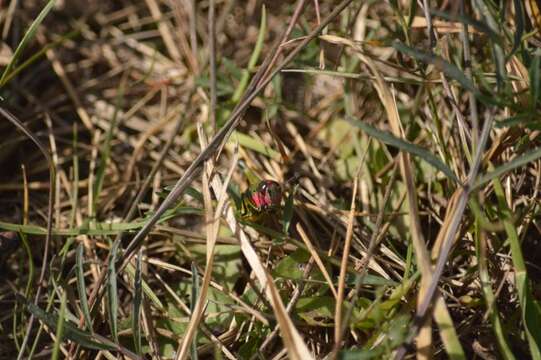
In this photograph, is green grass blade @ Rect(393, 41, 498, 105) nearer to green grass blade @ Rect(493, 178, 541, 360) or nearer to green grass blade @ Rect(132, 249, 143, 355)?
green grass blade @ Rect(493, 178, 541, 360)

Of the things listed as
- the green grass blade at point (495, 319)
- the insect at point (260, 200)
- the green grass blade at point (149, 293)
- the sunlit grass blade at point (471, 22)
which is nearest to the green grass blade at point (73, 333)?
the green grass blade at point (149, 293)

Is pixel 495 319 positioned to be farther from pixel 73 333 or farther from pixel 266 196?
pixel 73 333

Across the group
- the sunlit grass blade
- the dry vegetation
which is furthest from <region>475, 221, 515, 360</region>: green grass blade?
the sunlit grass blade

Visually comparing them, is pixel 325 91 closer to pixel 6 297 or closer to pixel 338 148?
pixel 338 148

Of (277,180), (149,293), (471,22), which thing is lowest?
(149,293)

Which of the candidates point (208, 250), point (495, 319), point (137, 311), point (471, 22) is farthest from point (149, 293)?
point (471, 22)

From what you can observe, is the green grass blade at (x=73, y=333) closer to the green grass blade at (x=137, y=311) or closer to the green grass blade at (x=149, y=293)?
the green grass blade at (x=137, y=311)
